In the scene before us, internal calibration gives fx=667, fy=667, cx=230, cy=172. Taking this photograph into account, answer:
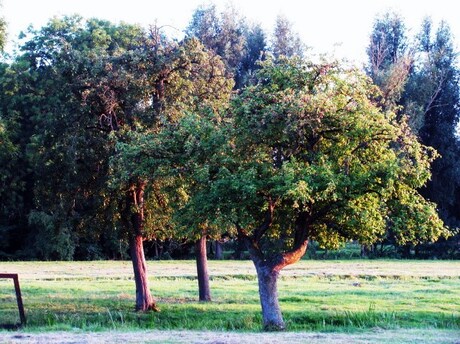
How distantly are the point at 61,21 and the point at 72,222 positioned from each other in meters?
32.1

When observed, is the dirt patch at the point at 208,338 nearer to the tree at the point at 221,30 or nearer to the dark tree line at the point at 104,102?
the dark tree line at the point at 104,102

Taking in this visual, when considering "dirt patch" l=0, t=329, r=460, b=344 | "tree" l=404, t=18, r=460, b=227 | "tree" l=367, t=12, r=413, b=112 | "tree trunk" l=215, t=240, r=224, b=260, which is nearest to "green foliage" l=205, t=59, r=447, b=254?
"dirt patch" l=0, t=329, r=460, b=344

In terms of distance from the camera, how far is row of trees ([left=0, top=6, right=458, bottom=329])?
1834 cm

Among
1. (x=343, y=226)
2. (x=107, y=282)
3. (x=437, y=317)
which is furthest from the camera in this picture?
(x=107, y=282)

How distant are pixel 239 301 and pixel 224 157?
9.41m

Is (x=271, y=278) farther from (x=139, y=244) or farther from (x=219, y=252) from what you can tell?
(x=219, y=252)

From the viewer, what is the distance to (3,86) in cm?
5134

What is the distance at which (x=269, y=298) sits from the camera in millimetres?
19453

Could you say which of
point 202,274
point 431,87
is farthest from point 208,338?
point 431,87

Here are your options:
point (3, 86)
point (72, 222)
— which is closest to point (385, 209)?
point (72, 222)

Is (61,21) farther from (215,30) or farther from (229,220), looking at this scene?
(229,220)

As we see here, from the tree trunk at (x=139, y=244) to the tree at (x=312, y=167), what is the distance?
6.21 metres

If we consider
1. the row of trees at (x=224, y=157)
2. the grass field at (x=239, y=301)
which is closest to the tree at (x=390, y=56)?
the grass field at (x=239, y=301)

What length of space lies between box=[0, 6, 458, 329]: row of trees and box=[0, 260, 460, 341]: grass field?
Answer: 194 centimetres
